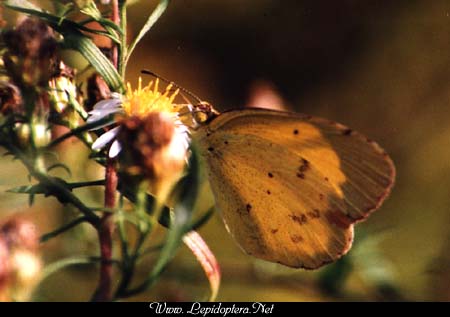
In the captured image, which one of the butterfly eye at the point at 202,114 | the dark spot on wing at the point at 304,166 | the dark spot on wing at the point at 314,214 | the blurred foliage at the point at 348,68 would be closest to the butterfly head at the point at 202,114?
the butterfly eye at the point at 202,114

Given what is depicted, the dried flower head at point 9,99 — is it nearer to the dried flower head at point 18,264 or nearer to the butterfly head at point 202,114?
the dried flower head at point 18,264

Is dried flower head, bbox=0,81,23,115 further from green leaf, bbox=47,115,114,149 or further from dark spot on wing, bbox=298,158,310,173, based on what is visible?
dark spot on wing, bbox=298,158,310,173

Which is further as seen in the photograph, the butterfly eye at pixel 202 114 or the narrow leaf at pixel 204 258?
the butterfly eye at pixel 202 114

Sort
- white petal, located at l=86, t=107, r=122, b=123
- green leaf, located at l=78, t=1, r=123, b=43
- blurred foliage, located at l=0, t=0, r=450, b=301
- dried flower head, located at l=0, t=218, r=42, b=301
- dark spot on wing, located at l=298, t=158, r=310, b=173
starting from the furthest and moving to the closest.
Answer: blurred foliage, located at l=0, t=0, r=450, b=301, dark spot on wing, located at l=298, t=158, r=310, b=173, white petal, located at l=86, t=107, r=122, b=123, green leaf, located at l=78, t=1, r=123, b=43, dried flower head, located at l=0, t=218, r=42, b=301

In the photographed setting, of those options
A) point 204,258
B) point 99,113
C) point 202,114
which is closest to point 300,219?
point 202,114

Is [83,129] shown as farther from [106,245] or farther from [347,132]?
[347,132]

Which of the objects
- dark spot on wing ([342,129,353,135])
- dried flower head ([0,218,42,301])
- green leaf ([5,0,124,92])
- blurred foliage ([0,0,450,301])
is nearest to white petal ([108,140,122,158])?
green leaf ([5,0,124,92])
